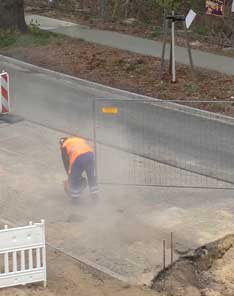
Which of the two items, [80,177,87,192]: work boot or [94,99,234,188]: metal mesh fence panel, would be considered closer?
[80,177,87,192]: work boot

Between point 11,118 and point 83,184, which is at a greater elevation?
point 83,184

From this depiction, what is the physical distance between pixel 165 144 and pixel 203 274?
17.8 feet

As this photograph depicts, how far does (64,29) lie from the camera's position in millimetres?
25656

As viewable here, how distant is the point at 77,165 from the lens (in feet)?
39.1

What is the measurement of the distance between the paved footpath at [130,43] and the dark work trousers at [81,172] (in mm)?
9162

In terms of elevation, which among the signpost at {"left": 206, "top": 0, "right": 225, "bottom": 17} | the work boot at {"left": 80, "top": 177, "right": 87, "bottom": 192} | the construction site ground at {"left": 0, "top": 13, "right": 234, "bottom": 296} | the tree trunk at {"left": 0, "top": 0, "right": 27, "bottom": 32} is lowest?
the construction site ground at {"left": 0, "top": 13, "right": 234, "bottom": 296}

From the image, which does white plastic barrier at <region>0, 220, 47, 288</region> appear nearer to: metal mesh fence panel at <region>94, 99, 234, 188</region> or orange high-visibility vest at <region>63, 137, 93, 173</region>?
orange high-visibility vest at <region>63, 137, 93, 173</region>

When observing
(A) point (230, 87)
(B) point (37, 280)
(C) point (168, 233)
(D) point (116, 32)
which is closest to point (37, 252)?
(B) point (37, 280)

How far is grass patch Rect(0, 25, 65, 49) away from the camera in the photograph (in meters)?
23.7

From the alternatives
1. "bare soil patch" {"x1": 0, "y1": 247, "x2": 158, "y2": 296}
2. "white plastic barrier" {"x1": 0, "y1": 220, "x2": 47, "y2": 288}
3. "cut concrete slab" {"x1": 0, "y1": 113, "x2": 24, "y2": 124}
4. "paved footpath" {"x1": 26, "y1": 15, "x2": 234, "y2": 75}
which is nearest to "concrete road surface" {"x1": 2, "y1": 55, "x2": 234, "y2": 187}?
"cut concrete slab" {"x1": 0, "y1": 113, "x2": 24, "y2": 124}

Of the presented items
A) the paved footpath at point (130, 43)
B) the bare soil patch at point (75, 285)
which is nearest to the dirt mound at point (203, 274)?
the bare soil patch at point (75, 285)

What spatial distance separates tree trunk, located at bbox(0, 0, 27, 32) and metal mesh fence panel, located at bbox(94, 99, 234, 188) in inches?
313

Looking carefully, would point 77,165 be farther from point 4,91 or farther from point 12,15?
point 12,15

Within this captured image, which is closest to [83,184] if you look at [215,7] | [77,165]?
[77,165]
